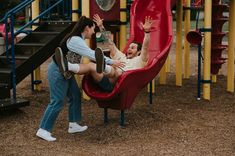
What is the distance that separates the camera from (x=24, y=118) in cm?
706

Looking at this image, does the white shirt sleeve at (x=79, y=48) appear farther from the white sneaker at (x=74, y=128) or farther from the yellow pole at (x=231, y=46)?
the yellow pole at (x=231, y=46)

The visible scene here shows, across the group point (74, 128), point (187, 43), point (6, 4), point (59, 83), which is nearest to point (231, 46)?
point (187, 43)

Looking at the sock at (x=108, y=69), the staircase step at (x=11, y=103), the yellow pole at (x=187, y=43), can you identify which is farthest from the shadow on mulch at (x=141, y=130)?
the yellow pole at (x=187, y=43)

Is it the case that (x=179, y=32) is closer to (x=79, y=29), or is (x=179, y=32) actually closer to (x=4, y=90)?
(x=4, y=90)

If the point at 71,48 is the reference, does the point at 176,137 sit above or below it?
below

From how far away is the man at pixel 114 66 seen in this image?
5.61 m

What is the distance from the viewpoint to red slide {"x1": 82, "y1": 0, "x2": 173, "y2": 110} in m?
6.04

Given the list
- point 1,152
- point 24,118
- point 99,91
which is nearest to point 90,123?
point 99,91

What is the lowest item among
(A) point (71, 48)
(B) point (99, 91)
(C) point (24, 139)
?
(C) point (24, 139)

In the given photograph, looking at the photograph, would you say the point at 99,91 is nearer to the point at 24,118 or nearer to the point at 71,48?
the point at 71,48

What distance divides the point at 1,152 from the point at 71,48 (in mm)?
1452

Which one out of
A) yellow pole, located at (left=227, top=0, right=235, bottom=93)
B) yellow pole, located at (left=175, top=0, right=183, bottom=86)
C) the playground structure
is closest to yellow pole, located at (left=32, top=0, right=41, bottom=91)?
the playground structure

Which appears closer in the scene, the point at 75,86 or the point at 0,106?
the point at 75,86

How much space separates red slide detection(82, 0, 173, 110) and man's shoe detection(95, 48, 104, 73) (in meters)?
0.36
